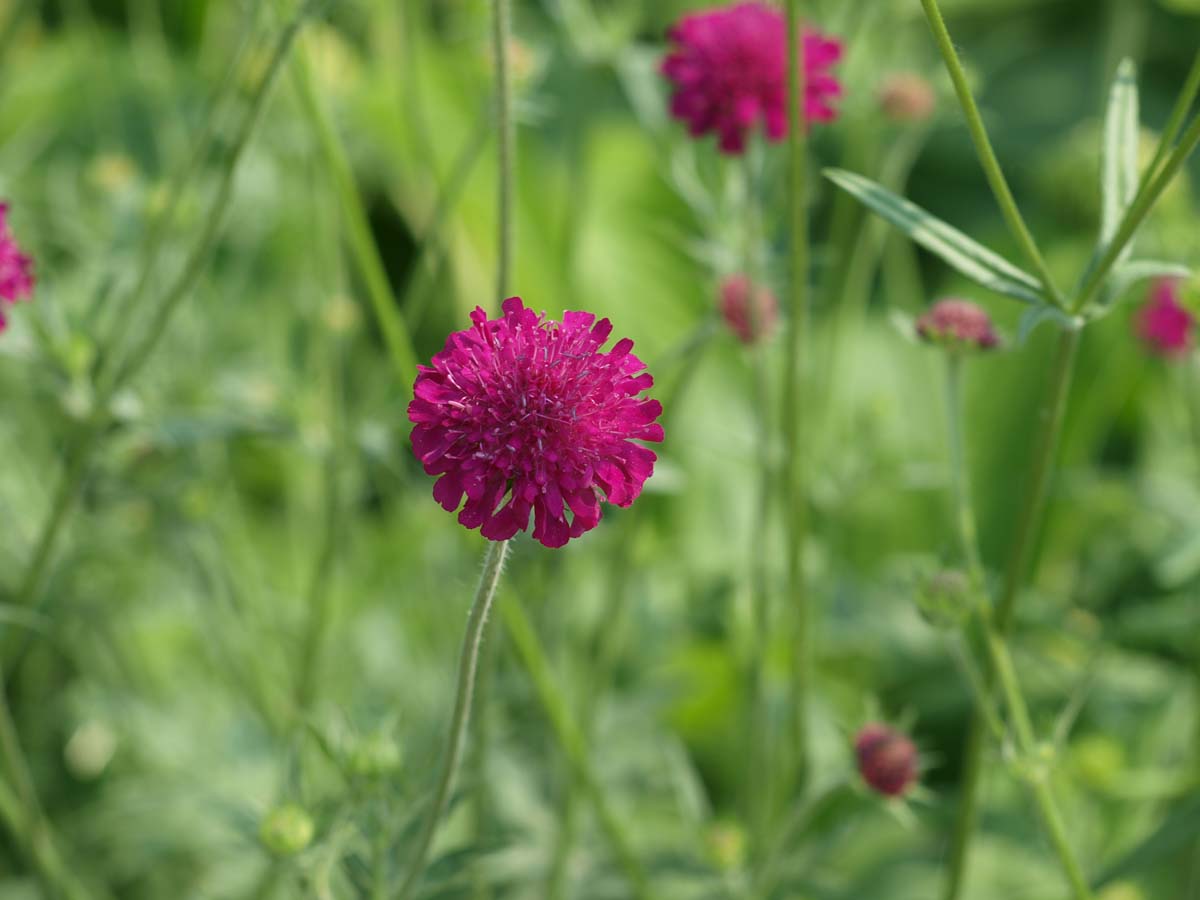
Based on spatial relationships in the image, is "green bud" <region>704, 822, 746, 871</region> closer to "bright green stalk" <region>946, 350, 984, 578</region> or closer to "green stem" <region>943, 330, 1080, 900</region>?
"green stem" <region>943, 330, 1080, 900</region>

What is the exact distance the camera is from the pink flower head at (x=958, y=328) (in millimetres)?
975

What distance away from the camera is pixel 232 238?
7.25 feet

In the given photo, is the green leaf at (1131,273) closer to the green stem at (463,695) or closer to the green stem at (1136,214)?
the green stem at (1136,214)

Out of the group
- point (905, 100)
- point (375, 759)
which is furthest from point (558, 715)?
point (905, 100)

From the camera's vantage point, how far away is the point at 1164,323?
1511mm

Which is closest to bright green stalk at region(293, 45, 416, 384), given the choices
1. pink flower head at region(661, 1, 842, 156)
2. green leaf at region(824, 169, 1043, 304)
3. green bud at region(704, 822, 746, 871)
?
pink flower head at region(661, 1, 842, 156)

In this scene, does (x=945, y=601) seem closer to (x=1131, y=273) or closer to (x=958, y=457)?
(x=958, y=457)

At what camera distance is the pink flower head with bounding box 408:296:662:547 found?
2.28 feet

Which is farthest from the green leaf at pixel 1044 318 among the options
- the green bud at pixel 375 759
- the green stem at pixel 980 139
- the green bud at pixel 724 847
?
the green bud at pixel 724 847

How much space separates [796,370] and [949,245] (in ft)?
0.62

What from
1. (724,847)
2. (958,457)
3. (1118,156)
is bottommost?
(724,847)

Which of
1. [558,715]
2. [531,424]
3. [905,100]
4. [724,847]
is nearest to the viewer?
[531,424]

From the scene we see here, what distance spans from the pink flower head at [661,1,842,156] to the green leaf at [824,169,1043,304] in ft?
0.87

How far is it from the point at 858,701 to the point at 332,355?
0.86 meters
